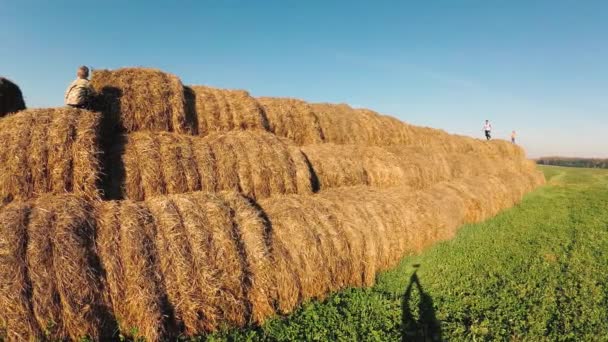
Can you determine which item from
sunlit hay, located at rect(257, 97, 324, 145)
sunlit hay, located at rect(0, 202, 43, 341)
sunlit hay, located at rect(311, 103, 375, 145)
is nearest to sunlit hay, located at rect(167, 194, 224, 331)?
sunlit hay, located at rect(0, 202, 43, 341)

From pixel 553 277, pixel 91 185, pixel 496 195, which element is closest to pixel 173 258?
pixel 91 185

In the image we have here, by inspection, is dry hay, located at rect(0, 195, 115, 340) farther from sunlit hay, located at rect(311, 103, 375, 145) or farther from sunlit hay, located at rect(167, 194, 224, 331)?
sunlit hay, located at rect(311, 103, 375, 145)

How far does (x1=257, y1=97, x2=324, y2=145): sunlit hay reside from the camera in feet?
50.4

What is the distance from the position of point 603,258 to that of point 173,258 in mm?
13418

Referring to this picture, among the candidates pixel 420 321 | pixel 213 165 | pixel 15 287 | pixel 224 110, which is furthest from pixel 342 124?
pixel 15 287

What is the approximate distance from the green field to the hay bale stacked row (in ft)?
2.09

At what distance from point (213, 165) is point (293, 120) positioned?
20.4 feet

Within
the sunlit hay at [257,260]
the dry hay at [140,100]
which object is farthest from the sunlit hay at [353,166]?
the sunlit hay at [257,260]

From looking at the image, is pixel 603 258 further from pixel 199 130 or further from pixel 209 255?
pixel 199 130

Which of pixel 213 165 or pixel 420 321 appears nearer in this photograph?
pixel 420 321

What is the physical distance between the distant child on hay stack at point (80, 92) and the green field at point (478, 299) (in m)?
7.06

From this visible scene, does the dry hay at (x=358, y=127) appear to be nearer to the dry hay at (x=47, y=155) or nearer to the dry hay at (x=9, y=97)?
the dry hay at (x=47, y=155)

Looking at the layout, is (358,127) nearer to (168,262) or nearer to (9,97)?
(168,262)

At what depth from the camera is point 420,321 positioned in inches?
318
